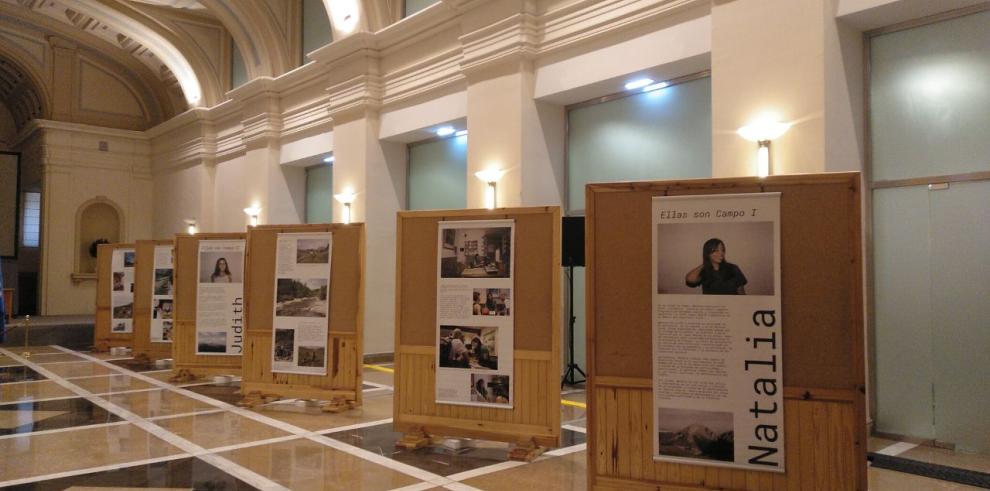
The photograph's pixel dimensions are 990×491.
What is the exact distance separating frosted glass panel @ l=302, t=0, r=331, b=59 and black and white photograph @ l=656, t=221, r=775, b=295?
11675 millimetres

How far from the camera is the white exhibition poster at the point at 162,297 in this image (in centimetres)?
1191

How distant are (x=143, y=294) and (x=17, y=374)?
7.70 feet

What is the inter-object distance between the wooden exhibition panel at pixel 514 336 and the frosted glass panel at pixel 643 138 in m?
3.14

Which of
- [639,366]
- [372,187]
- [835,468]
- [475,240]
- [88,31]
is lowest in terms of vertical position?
[835,468]

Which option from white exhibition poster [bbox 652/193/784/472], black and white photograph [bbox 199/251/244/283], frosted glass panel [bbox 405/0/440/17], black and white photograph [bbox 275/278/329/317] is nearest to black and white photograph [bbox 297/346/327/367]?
black and white photograph [bbox 275/278/329/317]

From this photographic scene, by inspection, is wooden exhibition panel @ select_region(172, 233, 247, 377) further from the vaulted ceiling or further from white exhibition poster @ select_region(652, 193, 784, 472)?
white exhibition poster @ select_region(652, 193, 784, 472)

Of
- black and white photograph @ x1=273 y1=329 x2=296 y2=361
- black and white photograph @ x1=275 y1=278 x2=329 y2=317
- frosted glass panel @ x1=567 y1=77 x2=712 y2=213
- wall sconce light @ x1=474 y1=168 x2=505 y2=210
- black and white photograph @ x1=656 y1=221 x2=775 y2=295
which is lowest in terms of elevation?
black and white photograph @ x1=273 y1=329 x2=296 y2=361

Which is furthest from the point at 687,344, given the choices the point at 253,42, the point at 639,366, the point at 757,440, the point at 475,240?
the point at 253,42

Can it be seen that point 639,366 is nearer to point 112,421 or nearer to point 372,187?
point 112,421

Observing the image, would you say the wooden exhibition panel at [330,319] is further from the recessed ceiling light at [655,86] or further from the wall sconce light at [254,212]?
the wall sconce light at [254,212]

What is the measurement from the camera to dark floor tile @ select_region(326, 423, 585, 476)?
19.0ft

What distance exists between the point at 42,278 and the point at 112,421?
16.2 m

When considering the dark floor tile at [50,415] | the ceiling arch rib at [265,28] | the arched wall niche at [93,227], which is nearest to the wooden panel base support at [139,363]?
the dark floor tile at [50,415]

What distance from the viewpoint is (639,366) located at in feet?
14.5
